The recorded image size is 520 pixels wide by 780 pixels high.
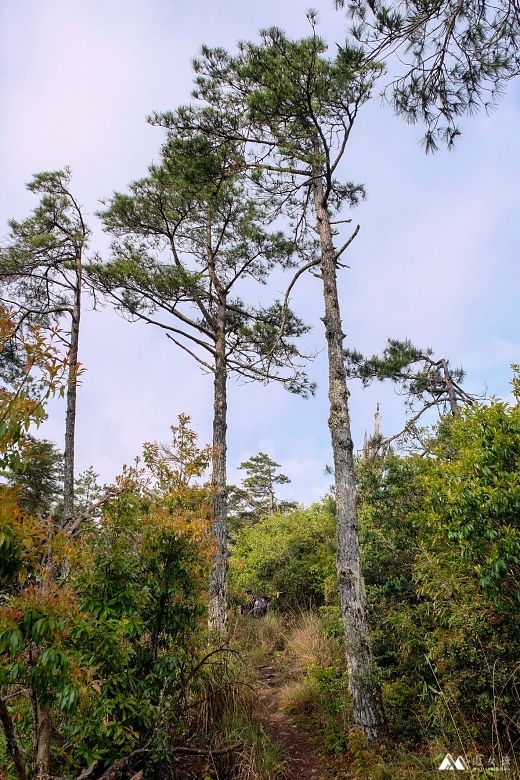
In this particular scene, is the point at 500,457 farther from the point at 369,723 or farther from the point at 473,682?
the point at 369,723

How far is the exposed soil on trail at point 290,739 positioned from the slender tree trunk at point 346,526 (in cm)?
61

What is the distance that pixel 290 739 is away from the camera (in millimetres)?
5145

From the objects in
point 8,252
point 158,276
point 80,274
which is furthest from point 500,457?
point 8,252

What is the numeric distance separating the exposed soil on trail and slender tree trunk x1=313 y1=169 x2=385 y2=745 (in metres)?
0.61

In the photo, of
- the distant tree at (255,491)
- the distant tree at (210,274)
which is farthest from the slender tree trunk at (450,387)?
the distant tree at (255,491)

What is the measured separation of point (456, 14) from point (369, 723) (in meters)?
6.77

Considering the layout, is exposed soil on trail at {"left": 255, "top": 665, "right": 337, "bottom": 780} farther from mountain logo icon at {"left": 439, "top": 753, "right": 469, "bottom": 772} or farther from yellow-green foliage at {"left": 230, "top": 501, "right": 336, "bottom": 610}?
yellow-green foliage at {"left": 230, "top": 501, "right": 336, "bottom": 610}

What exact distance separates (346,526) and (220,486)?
4512 millimetres

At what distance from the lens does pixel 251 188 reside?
7.26 metres

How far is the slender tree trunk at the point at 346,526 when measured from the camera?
4.59m

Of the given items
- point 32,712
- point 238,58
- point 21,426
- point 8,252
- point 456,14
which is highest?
point 8,252

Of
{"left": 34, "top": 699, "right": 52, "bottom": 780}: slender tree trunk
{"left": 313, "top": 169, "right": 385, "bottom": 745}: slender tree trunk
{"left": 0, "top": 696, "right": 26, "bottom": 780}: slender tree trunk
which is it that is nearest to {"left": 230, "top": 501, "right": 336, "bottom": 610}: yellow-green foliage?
{"left": 313, "top": 169, "right": 385, "bottom": 745}: slender tree trunk

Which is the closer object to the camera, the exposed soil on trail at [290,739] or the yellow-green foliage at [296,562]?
the exposed soil on trail at [290,739]

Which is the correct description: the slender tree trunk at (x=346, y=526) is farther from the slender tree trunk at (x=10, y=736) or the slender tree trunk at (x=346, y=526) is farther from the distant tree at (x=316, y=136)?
the slender tree trunk at (x=10, y=736)
